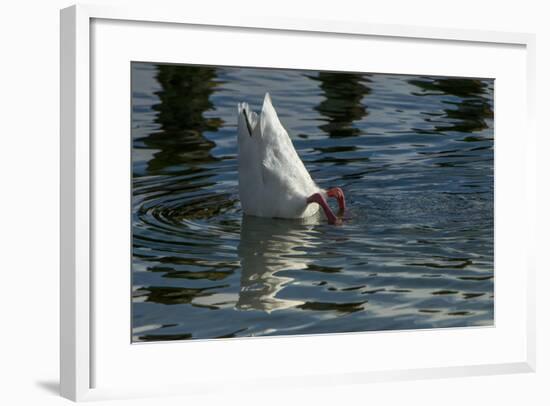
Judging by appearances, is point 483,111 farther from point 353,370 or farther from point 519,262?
point 353,370

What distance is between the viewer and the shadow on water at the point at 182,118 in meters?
6.48

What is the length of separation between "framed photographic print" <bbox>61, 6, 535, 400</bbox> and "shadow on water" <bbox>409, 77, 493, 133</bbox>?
0.01 meters

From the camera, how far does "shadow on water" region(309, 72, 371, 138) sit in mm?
6828

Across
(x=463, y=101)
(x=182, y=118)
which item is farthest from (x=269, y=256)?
(x=463, y=101)

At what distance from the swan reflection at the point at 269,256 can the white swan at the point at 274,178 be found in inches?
4.0

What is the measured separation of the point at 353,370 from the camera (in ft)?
22.0

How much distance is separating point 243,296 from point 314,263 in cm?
54

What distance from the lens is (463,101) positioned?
7.20 m

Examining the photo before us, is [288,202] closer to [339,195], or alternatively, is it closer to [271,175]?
[271,175]

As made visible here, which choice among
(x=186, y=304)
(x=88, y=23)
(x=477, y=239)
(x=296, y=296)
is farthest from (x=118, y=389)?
(x=477, y=239)

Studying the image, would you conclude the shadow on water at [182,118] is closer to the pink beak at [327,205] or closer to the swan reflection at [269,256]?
the swan reflection at [269,256]

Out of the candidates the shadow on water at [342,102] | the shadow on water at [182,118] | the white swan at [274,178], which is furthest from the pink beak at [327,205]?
the shadow on water at [182,118]

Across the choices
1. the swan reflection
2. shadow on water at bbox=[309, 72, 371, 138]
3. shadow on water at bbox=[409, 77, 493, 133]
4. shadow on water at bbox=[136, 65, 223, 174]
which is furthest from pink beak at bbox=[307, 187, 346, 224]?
shadow on water at bbox=[136, 65, 223, 174]

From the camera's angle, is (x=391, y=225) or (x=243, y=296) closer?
(x=243, y=296)
